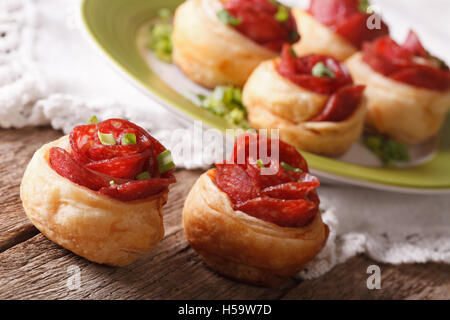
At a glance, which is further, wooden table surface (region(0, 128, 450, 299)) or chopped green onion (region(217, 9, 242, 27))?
chopped green onion (region(217, 9, 242, 27))

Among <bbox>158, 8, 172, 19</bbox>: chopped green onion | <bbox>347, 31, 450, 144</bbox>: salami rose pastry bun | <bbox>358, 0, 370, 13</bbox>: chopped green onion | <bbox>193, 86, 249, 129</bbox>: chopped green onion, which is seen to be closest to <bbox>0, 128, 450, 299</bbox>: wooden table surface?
<bbox>193, 86, 249, 129</bbox>: chopped green onion

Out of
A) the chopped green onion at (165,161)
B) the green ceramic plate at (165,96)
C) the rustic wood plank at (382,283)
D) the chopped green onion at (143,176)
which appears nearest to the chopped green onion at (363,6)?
the green ceramic plate at (165,96)

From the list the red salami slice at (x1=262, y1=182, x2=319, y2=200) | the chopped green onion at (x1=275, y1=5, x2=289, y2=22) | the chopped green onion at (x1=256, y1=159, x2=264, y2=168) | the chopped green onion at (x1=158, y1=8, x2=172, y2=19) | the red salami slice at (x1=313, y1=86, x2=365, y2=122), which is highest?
the chopped green onion at (x1=275, y1=5, x2=289, y2=22)

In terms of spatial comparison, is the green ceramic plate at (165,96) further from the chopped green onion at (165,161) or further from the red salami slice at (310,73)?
the chopped green onion at (165,161)

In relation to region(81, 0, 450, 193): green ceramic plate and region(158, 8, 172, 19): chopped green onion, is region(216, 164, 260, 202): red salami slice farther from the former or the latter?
region(158, 8, 172, 19): chopped green onion

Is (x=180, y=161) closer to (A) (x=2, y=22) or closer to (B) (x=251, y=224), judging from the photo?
(B) (x=251, y=224)

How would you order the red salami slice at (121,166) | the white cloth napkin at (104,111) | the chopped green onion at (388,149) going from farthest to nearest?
1. the chopped green onion at (388,149)
2. the white cloth napkin at (104,111)
3. the red salami slice at (121,166)
